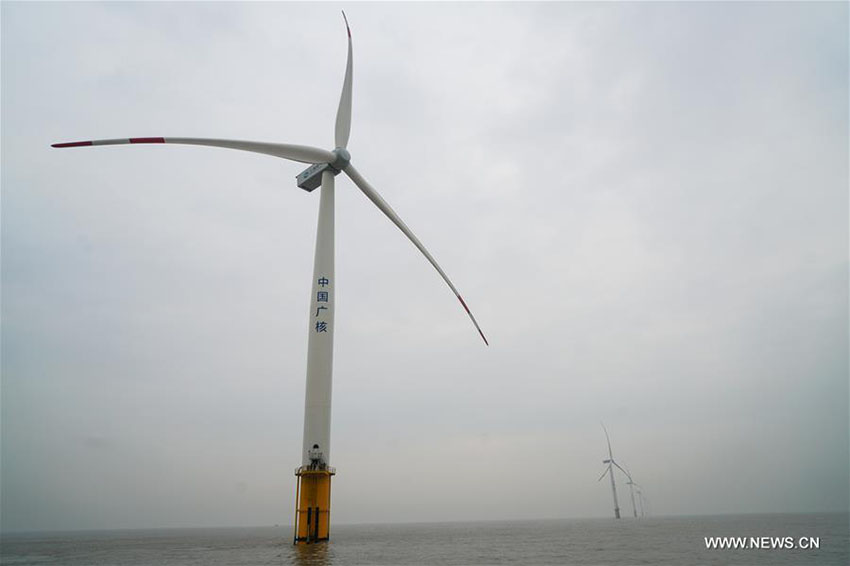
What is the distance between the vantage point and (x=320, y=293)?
→ 154 ft

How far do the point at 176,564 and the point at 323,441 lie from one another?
1563 centimetres

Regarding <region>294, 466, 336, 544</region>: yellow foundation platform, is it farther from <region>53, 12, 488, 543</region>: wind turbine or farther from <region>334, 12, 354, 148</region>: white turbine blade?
<region>334, 12, 354, 148</region>: white turbine blade

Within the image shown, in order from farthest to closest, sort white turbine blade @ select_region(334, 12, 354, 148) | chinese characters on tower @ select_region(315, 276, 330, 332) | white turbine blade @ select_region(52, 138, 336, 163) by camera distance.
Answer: white turbine blade @ select_region(334, 12, 354, 148) < chinese characters on tower @ select_region(315, 276, 330, 332) < white turbine blade @ select_region(52, 138, 336, 163)

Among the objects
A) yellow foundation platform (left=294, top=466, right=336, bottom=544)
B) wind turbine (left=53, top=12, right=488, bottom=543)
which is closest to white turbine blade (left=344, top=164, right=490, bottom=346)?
wind turbine (left=53, top=12, right=488, bottom=543)

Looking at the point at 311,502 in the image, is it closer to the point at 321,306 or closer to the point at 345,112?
the point at 321,306

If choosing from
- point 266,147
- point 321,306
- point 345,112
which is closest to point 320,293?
point 321,306

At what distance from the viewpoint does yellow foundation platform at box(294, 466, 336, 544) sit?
4153cm

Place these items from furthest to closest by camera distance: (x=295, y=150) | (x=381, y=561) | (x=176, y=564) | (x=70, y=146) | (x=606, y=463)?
(x=606, y=463)
(x=295, y=150)
(x=176, y=564)
(x=381, y=561)
(x=70, y=146)

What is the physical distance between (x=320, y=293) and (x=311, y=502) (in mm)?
16469

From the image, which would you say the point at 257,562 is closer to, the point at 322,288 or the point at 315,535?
the point at 315,535

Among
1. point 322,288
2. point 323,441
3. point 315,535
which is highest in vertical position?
point 322,288

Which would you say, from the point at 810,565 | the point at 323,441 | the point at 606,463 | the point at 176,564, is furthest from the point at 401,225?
the point at 606,463

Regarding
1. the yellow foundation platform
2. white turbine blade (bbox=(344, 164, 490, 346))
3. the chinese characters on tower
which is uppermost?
white turbine blade (bbox=(344, 164, 490, 346))

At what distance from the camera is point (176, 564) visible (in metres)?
44.2
